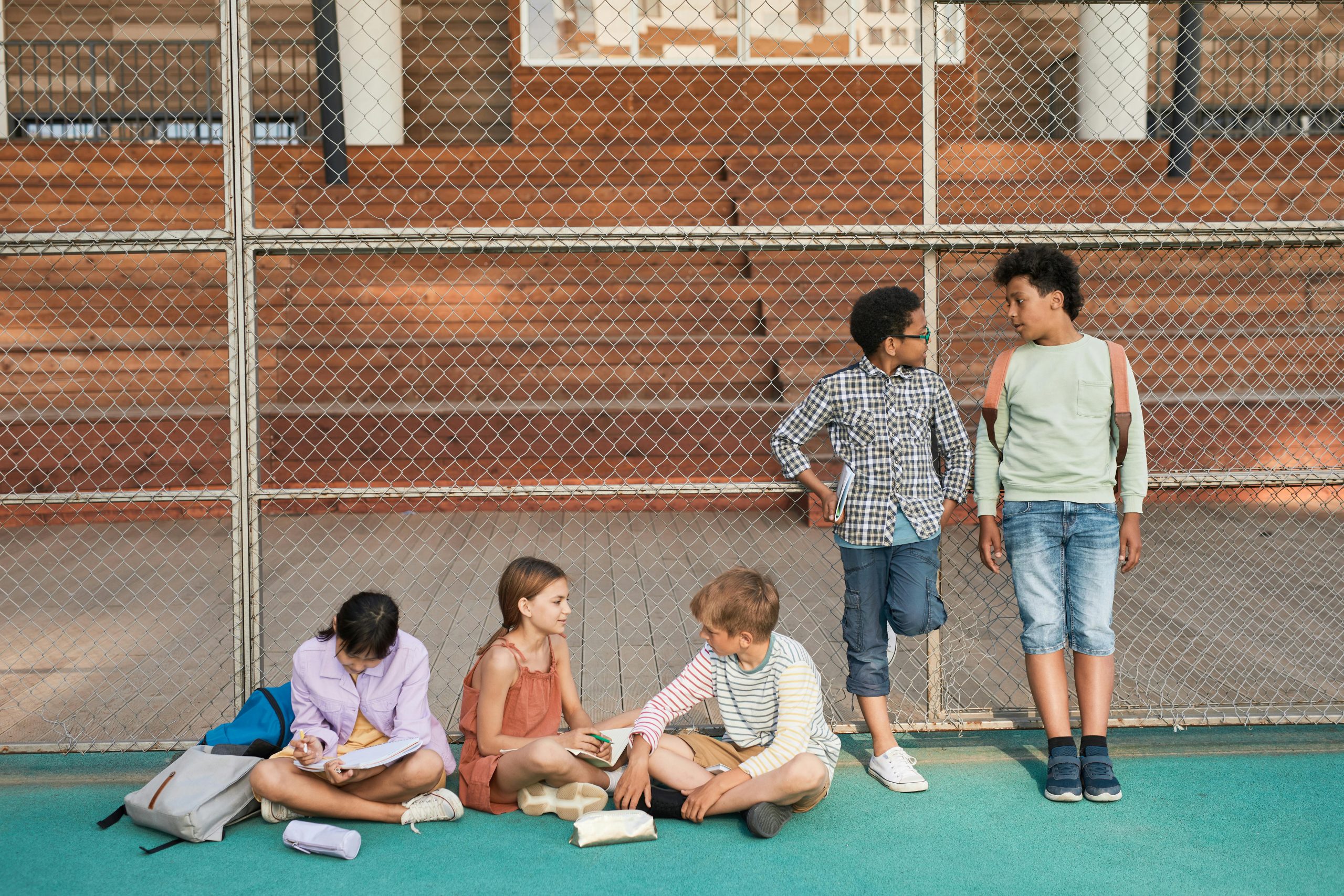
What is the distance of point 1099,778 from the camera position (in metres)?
3.05

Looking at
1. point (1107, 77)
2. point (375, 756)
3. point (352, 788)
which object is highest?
point (1107, 77)

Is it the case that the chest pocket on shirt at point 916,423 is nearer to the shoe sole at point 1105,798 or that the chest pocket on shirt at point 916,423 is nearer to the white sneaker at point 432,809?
the shoe sole at point 1105,798

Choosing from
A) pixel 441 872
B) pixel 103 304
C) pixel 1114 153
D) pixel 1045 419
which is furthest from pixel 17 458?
pixel 1114 153

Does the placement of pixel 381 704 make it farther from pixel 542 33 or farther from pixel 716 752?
pixel 542 33

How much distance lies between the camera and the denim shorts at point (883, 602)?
317 cm

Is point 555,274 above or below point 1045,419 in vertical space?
above

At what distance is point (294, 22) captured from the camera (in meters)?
12.2

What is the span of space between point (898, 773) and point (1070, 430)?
114 centimetres

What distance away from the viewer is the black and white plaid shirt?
317 cm

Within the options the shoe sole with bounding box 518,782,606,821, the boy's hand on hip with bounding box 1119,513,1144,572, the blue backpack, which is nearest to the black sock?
the shoe sole with bounding box 518,782,606,821

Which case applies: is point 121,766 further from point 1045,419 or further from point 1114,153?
point 1114,153

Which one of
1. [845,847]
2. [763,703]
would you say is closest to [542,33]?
[763,703]

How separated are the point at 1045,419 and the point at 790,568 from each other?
333cm

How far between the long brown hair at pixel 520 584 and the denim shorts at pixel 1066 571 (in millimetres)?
1391
